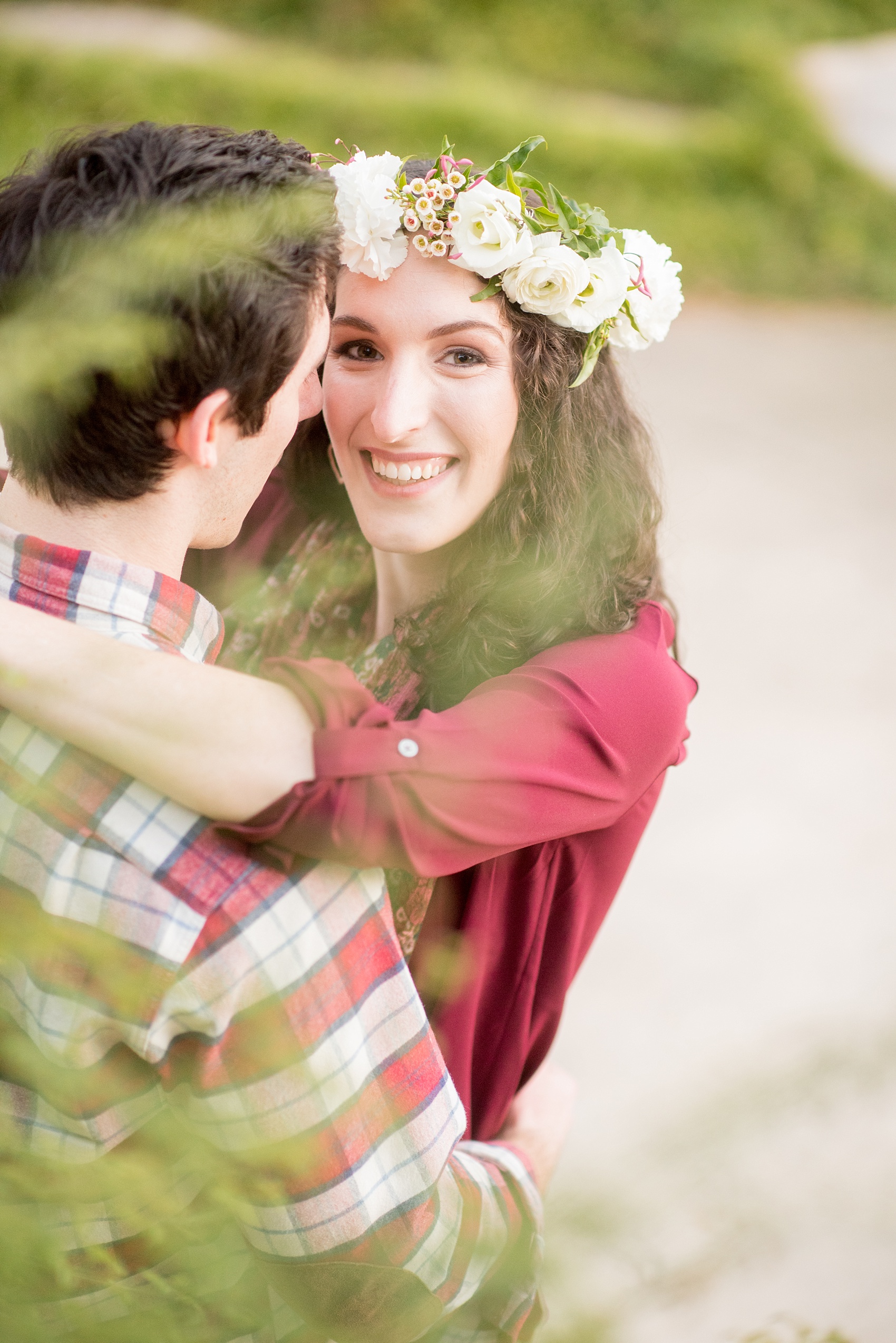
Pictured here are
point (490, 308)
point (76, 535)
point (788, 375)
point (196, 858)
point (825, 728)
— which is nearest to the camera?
point (196, 858)

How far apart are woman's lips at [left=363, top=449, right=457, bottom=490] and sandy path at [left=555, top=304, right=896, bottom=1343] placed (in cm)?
81

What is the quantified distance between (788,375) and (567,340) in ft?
18.3

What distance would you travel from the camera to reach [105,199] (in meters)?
0.96

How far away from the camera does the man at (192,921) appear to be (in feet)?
2.96

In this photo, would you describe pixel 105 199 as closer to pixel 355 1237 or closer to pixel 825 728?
pixel 355 1237

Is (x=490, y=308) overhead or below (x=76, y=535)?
overhead

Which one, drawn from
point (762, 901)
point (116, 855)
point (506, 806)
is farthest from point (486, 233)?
point (762, 901)

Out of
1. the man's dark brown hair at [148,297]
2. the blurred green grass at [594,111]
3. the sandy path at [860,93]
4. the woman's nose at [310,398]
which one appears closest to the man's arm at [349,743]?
the man's dark brown hair at [148,297]

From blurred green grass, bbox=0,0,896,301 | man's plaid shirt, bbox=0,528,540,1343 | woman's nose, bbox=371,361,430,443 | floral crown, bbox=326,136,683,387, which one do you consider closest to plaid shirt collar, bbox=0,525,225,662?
man's plaid shirt, bbox=0,528,540,1343

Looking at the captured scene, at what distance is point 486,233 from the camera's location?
139cm

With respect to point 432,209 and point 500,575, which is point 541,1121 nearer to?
point 500,575

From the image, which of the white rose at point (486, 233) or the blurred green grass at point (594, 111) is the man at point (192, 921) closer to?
the white rose at point (486, 233)

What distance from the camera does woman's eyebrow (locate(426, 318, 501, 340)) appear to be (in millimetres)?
1453

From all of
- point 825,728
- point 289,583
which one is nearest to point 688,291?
point 825,728
